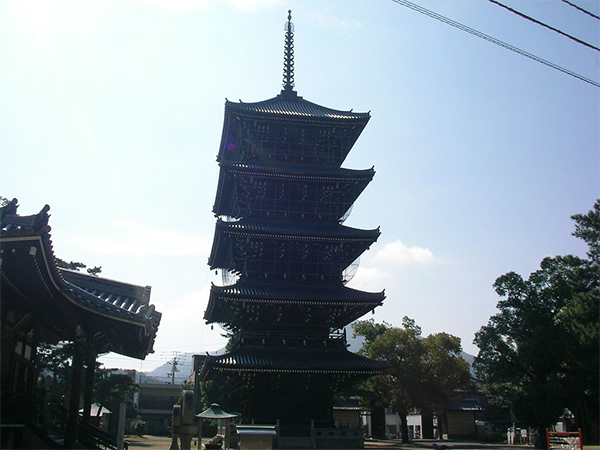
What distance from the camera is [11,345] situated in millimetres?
14227

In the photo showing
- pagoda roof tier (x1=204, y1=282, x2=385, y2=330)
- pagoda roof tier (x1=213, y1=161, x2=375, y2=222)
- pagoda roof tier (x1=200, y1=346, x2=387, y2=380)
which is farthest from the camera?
pagoda roof tier (x1=213, y1=161, x2=375, y2=222)

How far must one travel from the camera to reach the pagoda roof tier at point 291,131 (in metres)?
35.0

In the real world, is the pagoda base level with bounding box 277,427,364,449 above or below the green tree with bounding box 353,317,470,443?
below

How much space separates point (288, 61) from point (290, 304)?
67.9ft

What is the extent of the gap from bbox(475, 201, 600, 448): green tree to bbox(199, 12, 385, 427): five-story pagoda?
22.0 metres

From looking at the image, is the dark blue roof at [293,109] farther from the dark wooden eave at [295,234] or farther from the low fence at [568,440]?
the low fence at [568,440]

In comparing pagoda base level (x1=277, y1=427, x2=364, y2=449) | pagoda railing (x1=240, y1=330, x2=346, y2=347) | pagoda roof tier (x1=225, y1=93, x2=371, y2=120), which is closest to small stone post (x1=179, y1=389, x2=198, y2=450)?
pagoda base level (x1=277, y1=427, x2=364, y2=449)

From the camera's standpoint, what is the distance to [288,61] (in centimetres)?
4212

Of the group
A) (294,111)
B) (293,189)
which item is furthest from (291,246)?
(294,111)

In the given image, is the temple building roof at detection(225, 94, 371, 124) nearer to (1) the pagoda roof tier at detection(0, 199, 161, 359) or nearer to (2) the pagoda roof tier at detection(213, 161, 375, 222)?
(2) the pagoda roof tier at detection(213, 161, 375, 222)

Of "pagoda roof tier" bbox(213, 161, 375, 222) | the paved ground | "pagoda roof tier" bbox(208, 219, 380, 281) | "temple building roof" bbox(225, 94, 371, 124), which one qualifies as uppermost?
"temple building roof" bbox(225, 94, 371, 124)

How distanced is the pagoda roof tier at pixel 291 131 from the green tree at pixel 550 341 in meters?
22.7

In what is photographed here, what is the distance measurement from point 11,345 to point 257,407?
58.6 feet

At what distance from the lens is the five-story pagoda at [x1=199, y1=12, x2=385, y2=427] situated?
29703 mm
